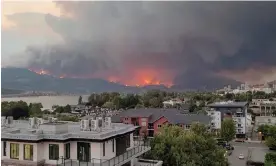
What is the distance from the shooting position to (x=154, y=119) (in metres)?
13.1

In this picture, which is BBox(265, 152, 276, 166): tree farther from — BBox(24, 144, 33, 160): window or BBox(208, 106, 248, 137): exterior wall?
BBox(24, 144, 33, 160): window

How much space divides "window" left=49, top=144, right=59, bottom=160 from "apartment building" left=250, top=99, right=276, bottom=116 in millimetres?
15292

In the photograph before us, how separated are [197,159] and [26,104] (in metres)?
12.0

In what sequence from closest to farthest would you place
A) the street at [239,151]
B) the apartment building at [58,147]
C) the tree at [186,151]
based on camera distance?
the apartment building at [58,147], the tree at [186,151], the street at [239,151]

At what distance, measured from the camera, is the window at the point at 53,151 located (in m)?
4.25

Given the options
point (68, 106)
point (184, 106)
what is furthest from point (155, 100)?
point (68, 106)

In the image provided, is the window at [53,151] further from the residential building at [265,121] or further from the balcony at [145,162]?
the residential building at [265,121]

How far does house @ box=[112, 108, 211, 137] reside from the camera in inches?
507

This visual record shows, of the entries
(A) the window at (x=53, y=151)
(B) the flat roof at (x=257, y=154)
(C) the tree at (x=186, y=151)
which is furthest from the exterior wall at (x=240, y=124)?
(A) the window at (x=53, y=151)

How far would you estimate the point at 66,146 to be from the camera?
14.0 ft

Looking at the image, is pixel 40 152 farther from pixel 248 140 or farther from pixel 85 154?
pixel 248 140

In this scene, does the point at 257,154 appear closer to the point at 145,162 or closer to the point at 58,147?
the point at 145,162

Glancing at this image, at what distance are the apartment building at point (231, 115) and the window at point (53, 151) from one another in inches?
437

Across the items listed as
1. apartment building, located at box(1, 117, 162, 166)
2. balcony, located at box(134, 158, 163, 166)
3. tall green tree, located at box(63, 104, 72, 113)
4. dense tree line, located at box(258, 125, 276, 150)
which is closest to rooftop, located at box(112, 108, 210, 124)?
dense tree line, located at box(258, 125, 276, 150)
